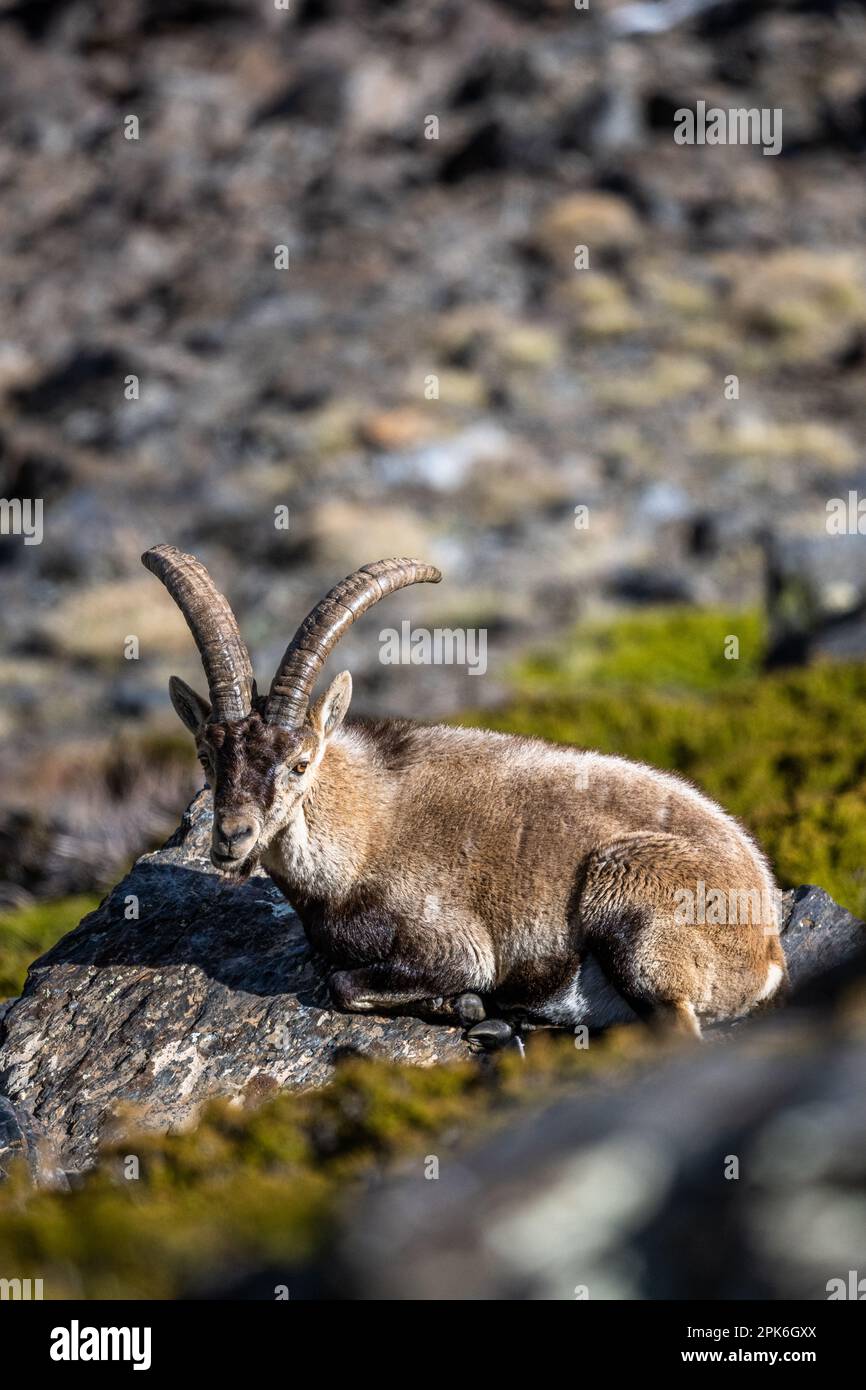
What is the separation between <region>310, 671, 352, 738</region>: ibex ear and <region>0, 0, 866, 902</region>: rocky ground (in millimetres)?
8373

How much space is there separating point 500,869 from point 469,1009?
0.71 meters

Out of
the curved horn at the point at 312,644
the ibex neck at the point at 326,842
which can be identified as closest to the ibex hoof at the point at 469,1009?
the ibex neck at the point at 326,842

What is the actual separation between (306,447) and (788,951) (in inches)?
1319

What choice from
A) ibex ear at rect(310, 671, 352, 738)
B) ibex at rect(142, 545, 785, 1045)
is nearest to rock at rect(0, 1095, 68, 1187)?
ibex at rect(142, 545, 785, 1045)

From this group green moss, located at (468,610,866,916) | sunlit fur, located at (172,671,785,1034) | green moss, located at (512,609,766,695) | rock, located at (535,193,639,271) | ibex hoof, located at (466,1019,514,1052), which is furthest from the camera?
rock, located at (535,193,639,271)

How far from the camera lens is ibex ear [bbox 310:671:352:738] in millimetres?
8008

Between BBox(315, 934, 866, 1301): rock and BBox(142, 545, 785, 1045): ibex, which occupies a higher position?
BBox(142, 545, 785, 1045): ibex

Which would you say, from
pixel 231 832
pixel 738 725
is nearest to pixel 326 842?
pixel 231 832

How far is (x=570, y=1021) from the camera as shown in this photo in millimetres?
7676

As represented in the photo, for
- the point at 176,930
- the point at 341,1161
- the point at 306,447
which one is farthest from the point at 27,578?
the point at 341,1161

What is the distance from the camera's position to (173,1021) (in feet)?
26.6

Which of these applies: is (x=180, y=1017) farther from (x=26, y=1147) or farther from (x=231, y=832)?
(x=231, y=832)

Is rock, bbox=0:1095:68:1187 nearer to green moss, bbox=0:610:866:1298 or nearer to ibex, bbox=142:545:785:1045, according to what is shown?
green moss, bbox=0:610:866:1298

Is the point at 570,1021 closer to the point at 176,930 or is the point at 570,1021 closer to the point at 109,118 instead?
the point at 176,930
